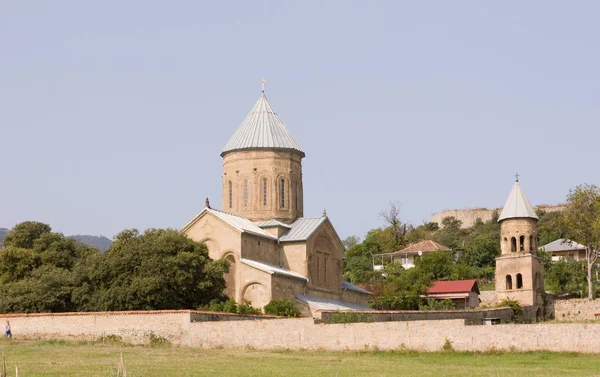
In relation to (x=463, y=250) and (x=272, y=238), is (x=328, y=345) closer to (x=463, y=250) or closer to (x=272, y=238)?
(x=272, y=238)

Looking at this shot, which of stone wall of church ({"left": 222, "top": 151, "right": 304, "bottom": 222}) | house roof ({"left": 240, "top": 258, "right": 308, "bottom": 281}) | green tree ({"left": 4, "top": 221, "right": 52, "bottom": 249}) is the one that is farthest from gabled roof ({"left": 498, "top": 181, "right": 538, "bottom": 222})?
green tree ({"left": 4, "top": 221, "right": 52, "bottom": 249})

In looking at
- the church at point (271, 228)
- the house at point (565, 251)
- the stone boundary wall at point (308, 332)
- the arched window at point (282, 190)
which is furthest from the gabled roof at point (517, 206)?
the stone boundary wall at point (308, 332)

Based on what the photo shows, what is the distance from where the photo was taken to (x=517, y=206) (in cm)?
4812

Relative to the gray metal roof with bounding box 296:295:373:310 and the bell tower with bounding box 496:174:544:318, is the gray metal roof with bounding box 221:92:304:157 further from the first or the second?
the bell tower with bounding box 496:174:544:318

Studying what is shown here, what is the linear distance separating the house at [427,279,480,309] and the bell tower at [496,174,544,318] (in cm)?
502

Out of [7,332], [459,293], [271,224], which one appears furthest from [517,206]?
[7,332]

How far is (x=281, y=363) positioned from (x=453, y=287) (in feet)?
109

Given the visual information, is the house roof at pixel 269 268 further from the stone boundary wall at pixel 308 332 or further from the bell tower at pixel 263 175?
the stone boundary wall at pixel 308 332

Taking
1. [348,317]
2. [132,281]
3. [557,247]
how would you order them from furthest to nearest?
[557,247]
[132,281]
[348,317]

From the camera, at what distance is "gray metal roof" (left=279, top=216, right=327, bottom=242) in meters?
42.4

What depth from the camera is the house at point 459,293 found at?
5350 cm

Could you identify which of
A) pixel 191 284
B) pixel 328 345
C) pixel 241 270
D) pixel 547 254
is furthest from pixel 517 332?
pixel 547 254

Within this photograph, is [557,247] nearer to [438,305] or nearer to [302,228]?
[438,305]

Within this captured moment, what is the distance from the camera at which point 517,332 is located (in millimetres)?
24094
